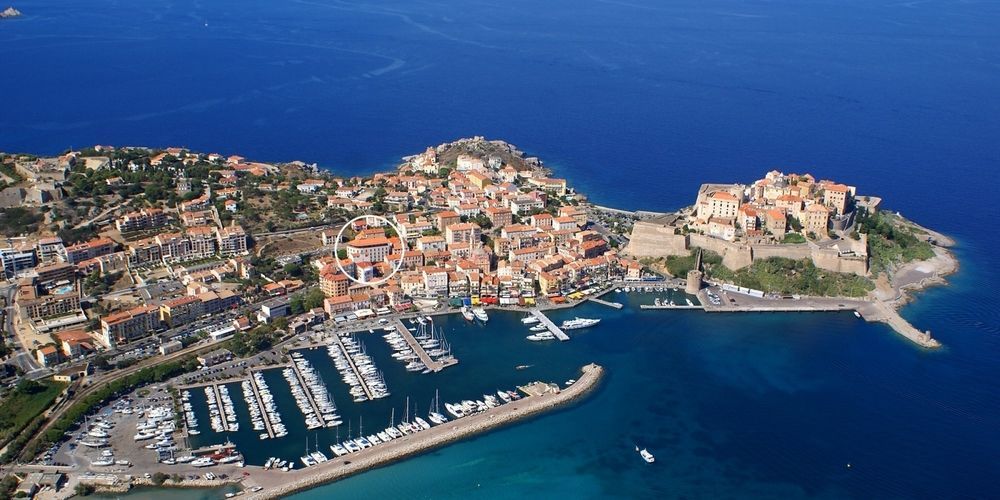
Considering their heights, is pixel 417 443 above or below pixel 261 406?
above

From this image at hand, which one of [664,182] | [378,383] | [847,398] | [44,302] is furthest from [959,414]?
[44,302]

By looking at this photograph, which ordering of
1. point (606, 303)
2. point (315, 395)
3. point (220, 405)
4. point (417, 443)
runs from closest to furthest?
point (417, 443)
point (220, 405)
point (315, 395)
point (606, 303)

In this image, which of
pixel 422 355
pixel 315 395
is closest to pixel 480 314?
pixel 422 355

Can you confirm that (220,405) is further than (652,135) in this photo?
No

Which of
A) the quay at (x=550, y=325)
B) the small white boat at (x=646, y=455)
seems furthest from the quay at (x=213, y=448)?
the quay at (x=550, y=325)

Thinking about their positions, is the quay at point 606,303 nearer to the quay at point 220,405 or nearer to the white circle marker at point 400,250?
the white circle marker at point 400,250

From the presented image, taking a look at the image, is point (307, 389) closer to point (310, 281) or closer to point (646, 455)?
point (310, 281)
